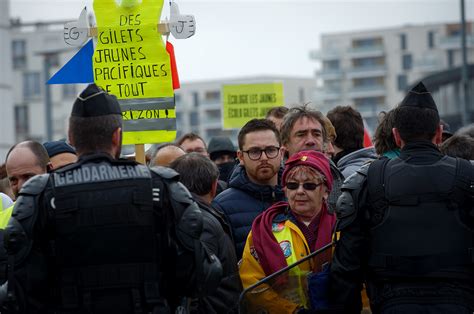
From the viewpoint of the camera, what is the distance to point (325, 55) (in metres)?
133

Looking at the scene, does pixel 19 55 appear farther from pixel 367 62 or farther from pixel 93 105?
pixel 93 105

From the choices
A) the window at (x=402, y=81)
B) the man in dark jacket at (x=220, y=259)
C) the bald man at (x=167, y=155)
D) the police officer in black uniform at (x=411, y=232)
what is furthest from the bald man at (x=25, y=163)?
the window at (x=402, y=81)

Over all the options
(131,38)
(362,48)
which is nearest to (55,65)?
(362,48)

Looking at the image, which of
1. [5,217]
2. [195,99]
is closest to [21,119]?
[195,99]

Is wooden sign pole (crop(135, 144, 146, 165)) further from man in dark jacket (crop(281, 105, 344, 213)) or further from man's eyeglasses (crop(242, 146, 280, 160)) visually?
man in dark jacket (crop(281, 105, 344, 213))

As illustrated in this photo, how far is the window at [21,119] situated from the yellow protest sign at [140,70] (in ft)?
278

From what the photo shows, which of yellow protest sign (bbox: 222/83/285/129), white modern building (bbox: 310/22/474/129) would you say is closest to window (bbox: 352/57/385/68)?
white modern building (bbox: 310/22/474/129)

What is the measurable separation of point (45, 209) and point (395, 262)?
1.75 m

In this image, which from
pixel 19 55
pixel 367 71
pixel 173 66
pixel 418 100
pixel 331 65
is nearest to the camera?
pixel 418 100

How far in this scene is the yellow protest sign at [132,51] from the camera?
8109mm

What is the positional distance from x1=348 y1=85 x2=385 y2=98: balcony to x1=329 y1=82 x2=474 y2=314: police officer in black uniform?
123 meters

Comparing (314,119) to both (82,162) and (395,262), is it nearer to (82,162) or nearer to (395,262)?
(395,262)

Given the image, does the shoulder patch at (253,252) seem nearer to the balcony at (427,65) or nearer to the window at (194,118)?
the balcony at (427,65)

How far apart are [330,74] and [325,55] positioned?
224cm
